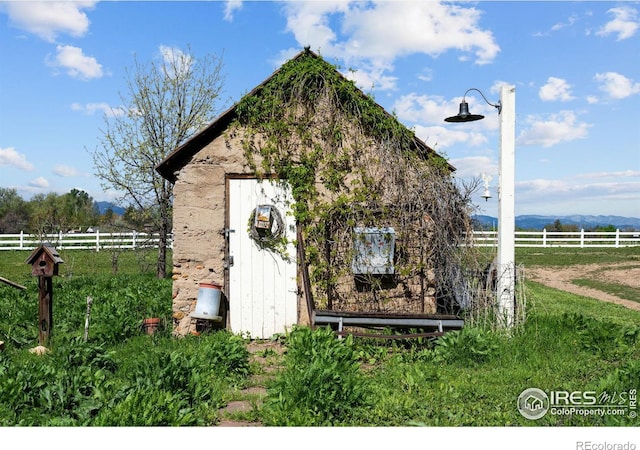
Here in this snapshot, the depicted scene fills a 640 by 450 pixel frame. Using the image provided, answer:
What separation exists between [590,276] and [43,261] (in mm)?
17579

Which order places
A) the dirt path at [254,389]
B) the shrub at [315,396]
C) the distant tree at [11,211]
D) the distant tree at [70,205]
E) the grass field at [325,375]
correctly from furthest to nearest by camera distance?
1. the distant tree at [11,211]
2. the distant tree at [70,205]
3. the dirt path at [254,389]
4. the grass field at [325,375]
5. the shrub at [315,396]

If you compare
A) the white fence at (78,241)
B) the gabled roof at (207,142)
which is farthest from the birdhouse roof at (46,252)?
the white fence at (78,241)

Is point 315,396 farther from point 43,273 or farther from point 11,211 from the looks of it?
point 11,211

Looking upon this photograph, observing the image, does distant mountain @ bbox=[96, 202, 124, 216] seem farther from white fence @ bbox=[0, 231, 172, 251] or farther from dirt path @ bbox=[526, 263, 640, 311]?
dirt path @ bbox=[526, 263, 640, 311]

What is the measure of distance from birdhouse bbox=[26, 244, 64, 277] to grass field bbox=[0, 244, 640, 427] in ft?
3.39

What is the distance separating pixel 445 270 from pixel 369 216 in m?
1.45

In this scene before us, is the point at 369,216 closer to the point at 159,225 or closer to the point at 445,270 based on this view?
the point at 445,270

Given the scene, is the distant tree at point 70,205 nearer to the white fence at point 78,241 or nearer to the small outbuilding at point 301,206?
the white fence at point 78,241

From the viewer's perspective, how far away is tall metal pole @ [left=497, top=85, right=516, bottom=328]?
7254 mm

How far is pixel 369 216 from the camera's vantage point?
7812mm

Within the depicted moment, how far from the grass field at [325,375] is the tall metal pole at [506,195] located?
0.70m

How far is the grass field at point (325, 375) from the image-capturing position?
15.1 ft

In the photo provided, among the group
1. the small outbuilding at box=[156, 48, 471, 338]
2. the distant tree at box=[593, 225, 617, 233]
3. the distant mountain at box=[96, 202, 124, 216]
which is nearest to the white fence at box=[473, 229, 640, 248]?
the distant tree at box=[593, 225, 617, 233]

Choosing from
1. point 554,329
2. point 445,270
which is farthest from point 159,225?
point 554,329
